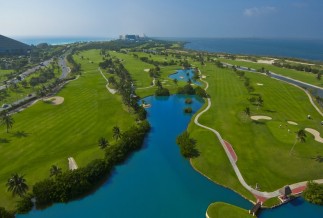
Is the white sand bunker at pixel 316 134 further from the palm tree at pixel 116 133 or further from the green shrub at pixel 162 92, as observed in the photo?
the green shrub at pixel 162 92

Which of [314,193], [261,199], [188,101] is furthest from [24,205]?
[188,101]

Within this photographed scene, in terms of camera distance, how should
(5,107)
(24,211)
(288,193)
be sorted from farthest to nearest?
1. (5,107)
2. (288,193)
3. (24,211)

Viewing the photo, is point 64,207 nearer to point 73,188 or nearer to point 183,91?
point 73,188

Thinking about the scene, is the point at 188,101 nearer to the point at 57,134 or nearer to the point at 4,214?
the point at 57,134

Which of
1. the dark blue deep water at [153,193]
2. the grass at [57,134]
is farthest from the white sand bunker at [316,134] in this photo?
the grass at [57,134]

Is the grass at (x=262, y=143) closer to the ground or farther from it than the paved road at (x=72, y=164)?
farther from it

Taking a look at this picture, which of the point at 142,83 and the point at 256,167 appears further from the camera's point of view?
the point at 142,83

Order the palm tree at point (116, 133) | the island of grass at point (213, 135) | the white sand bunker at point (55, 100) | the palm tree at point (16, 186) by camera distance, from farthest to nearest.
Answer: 1. the white sand bunker at point (55, 100)
2. the palm tree at point (116, 133)
3. the island of grass at point (213, 135)
4. the palm tree at point (16, 186)

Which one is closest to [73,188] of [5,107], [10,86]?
[5,107]
